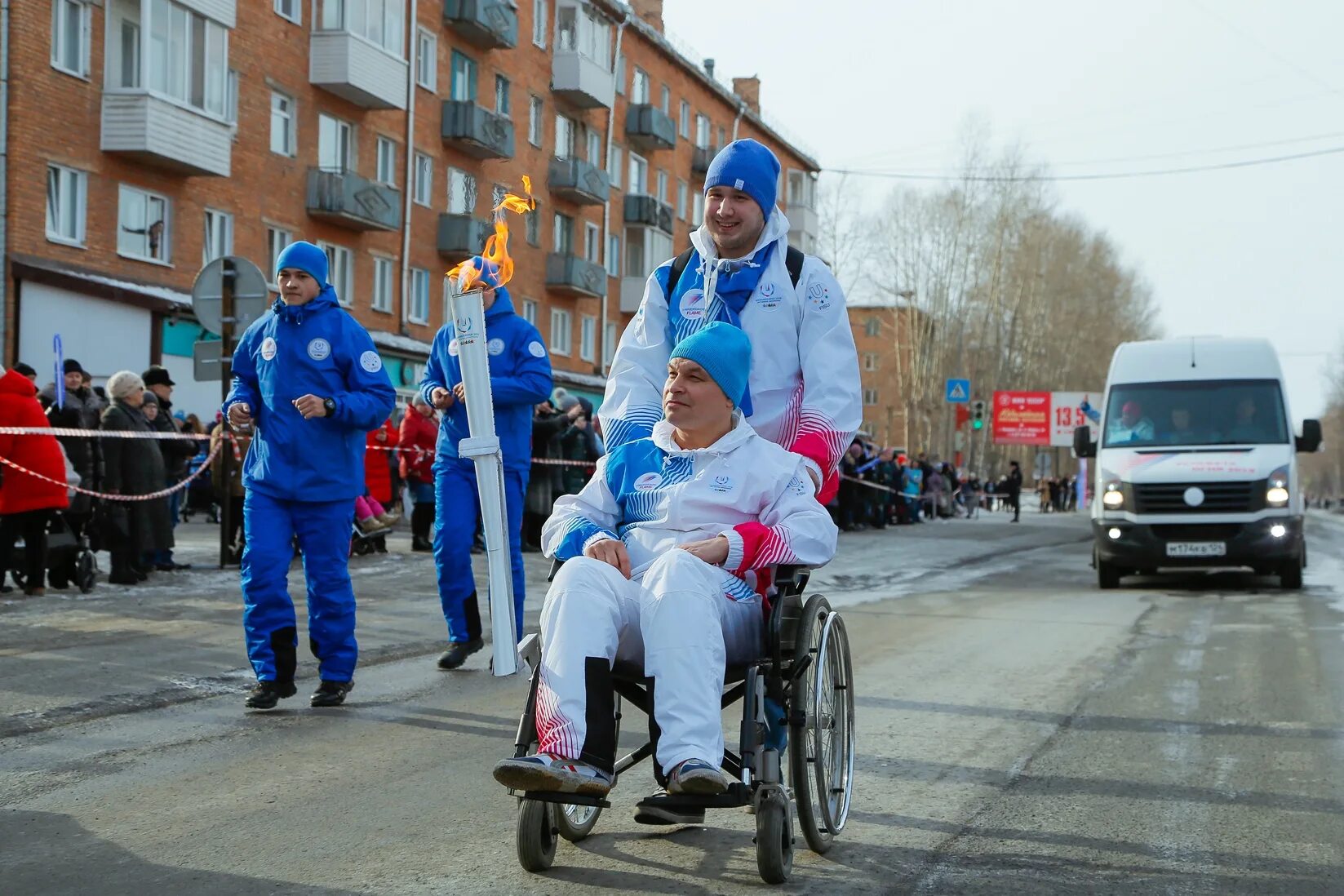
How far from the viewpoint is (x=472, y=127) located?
40312mm

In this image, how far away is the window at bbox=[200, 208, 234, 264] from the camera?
3072cm

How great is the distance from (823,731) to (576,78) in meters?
44.1

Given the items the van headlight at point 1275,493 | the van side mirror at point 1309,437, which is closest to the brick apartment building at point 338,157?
the van headlight at point 1275,493

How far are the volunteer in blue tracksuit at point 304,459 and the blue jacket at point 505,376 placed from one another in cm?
107

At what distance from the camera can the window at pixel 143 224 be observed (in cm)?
2809

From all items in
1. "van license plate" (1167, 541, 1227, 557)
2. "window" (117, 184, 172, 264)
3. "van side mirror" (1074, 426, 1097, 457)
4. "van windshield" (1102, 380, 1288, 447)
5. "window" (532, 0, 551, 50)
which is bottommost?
"van license plate" (1167, 541, 1227, 557)

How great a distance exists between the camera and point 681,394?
191 inches

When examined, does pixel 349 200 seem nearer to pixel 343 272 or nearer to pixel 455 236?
pixel 343 272

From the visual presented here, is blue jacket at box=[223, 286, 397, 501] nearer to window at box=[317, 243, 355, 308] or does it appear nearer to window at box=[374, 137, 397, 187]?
window at box=[317, 243, 355, 308]

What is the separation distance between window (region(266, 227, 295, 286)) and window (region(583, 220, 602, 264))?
17.5 metres

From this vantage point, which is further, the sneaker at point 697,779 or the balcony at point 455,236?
the balcony at point 455,236

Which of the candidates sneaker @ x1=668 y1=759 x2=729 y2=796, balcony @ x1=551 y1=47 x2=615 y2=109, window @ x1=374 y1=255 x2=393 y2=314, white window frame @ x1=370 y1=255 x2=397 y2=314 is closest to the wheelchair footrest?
sneaker @ x1=668 y1=759 x2=729 y2=796

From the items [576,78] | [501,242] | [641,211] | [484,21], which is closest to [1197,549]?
[501,242]

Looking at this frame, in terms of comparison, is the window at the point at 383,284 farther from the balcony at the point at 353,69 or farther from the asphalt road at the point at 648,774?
the asphalt road at the point at 648,774
